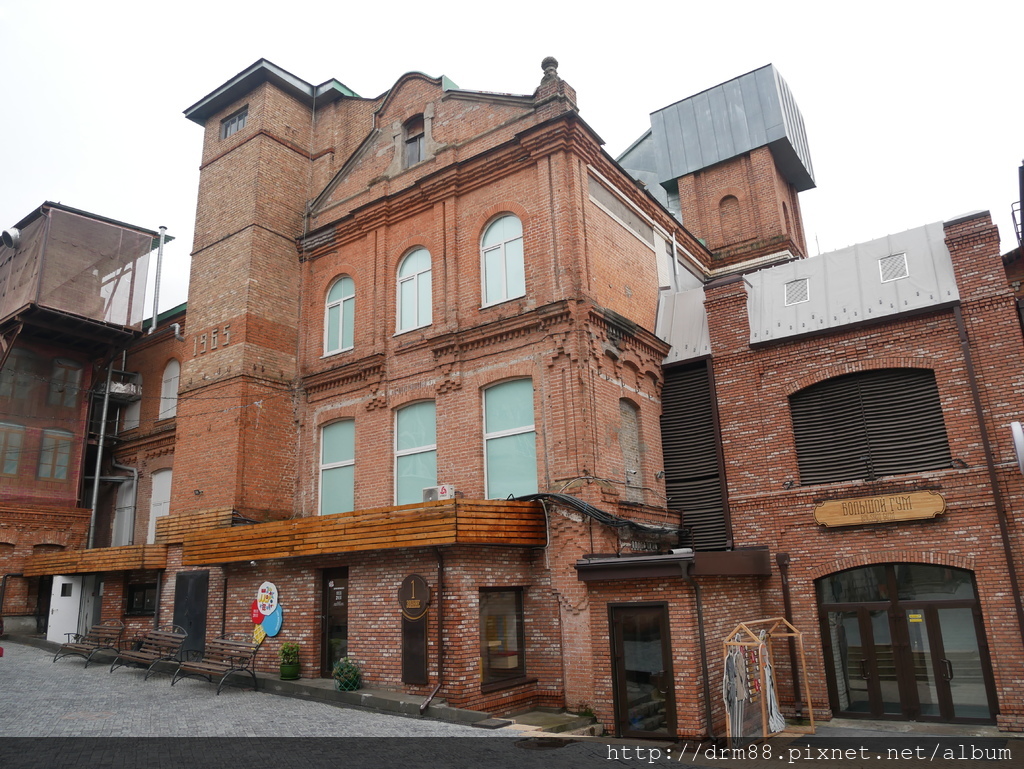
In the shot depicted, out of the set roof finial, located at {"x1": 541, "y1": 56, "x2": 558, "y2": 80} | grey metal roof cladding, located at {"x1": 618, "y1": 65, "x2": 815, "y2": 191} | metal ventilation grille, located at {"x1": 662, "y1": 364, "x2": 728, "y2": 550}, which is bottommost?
metal ventilation grille, located at {"x1": 662, "y1": 364, "x2": 728, "y2": 550}

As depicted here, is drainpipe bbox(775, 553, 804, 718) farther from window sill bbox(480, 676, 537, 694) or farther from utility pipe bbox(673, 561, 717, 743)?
window sill bbox(480, 676, 537, 694)

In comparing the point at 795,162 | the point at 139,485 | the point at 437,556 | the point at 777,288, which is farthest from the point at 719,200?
the point at 139,485

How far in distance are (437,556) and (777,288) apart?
955cm

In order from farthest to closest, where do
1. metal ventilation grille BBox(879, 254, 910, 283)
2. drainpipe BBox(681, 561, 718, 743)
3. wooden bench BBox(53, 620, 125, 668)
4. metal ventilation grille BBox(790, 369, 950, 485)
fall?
wooden bench BBox(53, 620, 125, 668) → metal ventilation grille BBox(879, 254, 910, 283) → metal ventilation grille BBox(790, 369, 950, 485) → drainpipe BBox(681, 561, 718, 743)

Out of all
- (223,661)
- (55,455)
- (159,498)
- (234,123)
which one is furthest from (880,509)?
(55,455)

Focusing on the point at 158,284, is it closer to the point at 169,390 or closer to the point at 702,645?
the point at 169,390

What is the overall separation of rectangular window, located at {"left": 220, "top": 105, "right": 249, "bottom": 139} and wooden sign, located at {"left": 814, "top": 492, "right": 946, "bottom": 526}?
18.2 m

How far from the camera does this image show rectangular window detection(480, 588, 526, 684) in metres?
12.9

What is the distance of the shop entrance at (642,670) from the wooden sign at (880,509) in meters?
4.48

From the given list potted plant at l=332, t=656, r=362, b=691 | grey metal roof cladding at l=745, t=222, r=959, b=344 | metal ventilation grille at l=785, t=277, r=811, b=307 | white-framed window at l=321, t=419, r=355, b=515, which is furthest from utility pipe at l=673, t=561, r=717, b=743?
white-framed window at l=321, t=419, r=355, b=515

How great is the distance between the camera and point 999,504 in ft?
41.0

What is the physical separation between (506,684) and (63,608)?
49.7 ft

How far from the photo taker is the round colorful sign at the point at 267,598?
613 inches

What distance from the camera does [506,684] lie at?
12828mm
